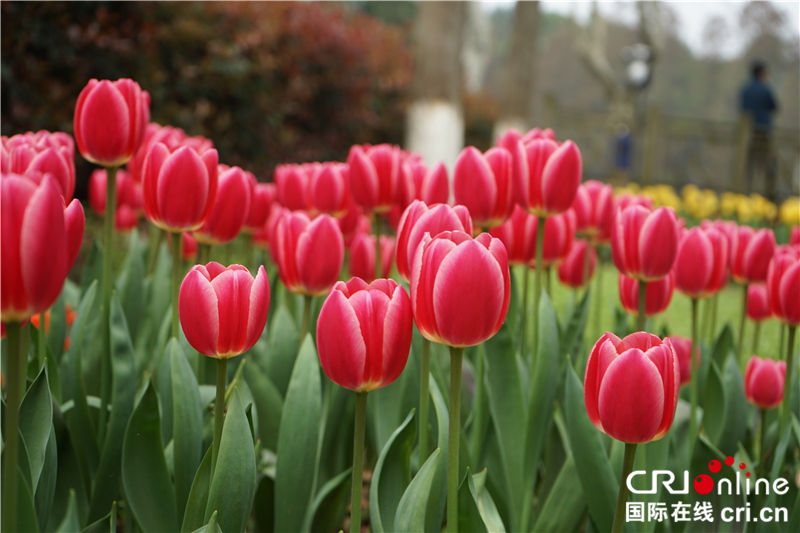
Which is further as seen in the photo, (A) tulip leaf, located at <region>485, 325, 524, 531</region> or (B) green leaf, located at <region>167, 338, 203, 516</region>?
(A) tulip leaf, located at <region>485, 325, 524, 531</region>

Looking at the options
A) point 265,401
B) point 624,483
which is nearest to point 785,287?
point 624,483

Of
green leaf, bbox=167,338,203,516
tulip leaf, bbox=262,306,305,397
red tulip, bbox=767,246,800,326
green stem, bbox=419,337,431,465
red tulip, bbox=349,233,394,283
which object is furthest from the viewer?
red tulip, bbox=349,233,394,283

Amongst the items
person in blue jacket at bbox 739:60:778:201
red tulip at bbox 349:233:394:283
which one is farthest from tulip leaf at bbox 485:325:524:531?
person in blue jacket at bbox 739:60:778:201

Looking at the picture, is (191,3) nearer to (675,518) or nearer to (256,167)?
(256,167)

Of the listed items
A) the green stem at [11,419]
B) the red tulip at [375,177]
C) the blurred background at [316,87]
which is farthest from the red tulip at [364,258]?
the blurred background at [316,87]

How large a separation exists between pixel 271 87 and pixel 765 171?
1257cm

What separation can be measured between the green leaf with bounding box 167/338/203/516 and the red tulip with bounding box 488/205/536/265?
0.81m

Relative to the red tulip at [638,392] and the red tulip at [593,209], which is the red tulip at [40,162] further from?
the red tulip at [593,209]

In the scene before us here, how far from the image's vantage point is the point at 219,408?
98 cm

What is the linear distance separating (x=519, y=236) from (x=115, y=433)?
1.00m

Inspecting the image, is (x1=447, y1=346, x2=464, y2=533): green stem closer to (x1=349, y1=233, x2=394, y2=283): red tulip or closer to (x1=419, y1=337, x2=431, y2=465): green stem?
(x1=419, y1=337, x2=431, y2=465): green stem

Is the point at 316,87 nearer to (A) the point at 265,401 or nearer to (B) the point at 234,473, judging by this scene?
(A) the point at 265,401

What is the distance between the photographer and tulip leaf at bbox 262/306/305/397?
5.34ft

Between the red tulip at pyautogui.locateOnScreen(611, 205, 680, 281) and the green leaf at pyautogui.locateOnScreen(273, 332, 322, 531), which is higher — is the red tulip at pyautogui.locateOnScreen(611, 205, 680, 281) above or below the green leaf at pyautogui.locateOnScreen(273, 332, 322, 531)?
above
